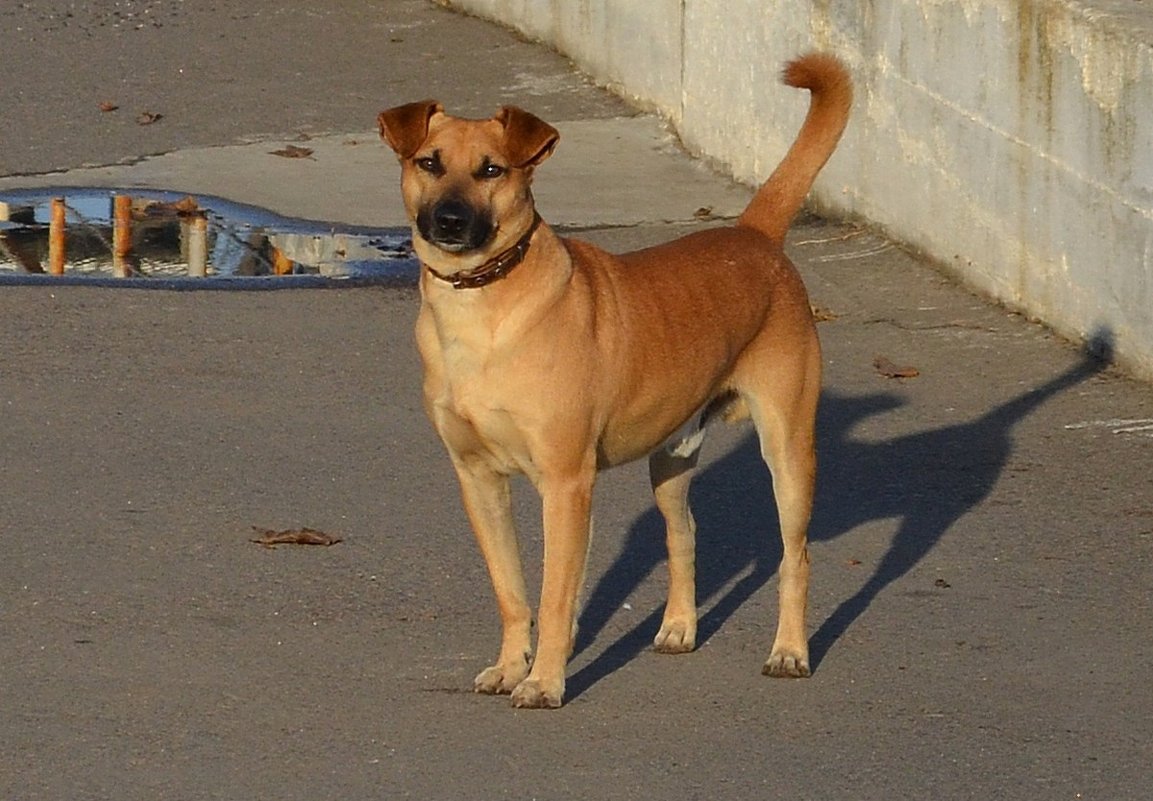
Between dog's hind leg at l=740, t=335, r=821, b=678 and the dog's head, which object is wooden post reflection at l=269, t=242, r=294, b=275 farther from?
the dog's head

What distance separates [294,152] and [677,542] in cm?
661

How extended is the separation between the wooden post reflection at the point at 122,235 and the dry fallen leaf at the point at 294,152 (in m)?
1.16

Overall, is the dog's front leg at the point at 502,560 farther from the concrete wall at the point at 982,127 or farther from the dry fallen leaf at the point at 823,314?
the dry fallen leaf at the point at 823,314

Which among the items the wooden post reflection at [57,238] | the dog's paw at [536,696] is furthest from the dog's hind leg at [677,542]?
the wooden post reflection at [57,238]

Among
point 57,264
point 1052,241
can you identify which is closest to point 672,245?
point 1052,241

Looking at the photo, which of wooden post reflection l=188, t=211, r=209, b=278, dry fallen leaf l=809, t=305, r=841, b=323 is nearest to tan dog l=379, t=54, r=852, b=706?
dry fallen leaf l=809, t=305, r=841, b=323

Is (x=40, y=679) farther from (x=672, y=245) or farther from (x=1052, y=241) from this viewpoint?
(x=1052, y=241)

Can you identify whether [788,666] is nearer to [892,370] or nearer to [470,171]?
[470,171]

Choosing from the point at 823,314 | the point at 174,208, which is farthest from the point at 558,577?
the point at 174,208

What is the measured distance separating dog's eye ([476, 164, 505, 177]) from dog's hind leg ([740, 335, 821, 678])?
39.4 inches

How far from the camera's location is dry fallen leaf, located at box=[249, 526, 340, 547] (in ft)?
23.7

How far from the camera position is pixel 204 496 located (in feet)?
25.2

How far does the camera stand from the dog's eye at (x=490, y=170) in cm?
583

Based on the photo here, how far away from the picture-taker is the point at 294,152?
41.4 feet
